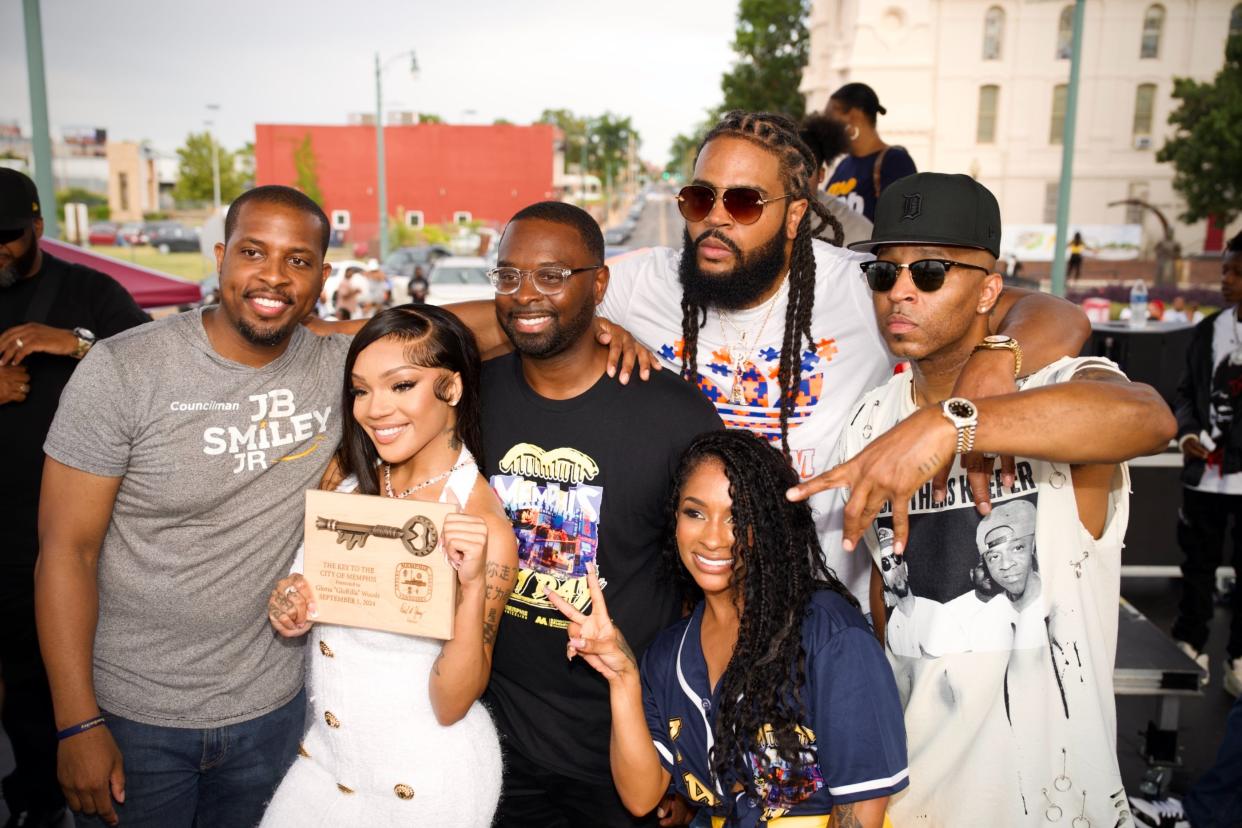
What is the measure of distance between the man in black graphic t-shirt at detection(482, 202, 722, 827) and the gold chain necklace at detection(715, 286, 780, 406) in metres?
0.41

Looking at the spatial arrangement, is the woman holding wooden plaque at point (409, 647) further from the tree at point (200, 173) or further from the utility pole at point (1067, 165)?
the tree at point (200, 173)

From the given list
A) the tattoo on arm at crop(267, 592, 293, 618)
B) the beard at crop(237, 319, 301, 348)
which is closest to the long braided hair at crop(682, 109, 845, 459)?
the beard at crop(237, 319, 301, 348)

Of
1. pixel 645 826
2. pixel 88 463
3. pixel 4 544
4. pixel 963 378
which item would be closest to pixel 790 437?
pixel 963 378

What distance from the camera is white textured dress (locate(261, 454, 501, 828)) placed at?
256 cm

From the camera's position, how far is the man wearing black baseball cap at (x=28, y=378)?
11.9 feet

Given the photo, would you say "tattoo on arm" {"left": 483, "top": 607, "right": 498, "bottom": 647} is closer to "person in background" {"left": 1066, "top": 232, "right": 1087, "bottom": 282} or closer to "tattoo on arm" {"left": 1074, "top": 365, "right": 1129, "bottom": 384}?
"tattoo on arm" {"left": 1074, "top": 365, "right": 1129, "bottom": 384}

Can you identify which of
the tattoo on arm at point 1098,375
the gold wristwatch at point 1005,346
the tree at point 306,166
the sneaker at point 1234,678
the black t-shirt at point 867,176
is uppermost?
the tree at point 306,166

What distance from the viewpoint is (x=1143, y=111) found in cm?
4559

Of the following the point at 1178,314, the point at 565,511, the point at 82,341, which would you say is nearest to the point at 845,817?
the point at 565,511

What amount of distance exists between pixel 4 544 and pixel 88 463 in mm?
1553

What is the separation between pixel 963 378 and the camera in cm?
248

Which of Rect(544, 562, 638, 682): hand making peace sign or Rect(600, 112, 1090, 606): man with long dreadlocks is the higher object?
Rect(600, 112, 1090, 606): man with long dreadlocks

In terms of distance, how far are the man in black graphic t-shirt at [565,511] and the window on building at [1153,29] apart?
52340mm

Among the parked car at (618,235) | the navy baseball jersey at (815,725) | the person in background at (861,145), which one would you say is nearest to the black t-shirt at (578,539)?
the navy baseball jersey at (815,725)
